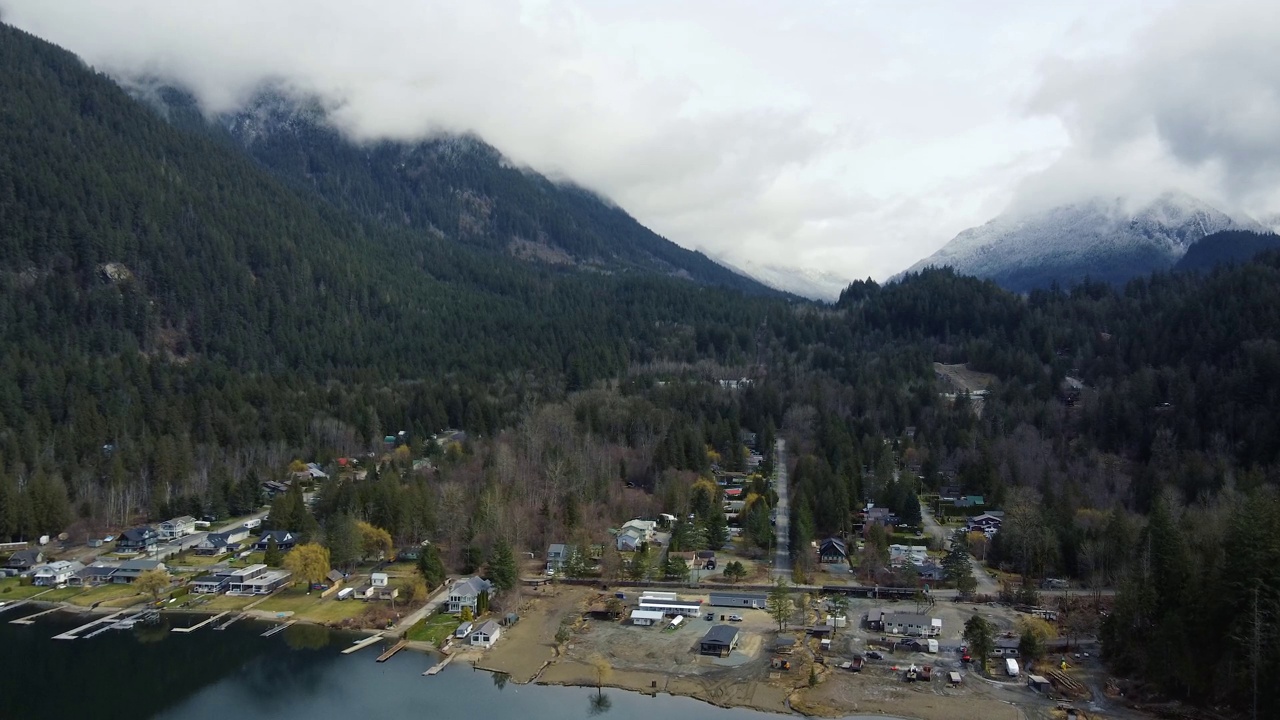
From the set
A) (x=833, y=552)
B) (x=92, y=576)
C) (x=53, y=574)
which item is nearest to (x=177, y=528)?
(x=92, y=576)

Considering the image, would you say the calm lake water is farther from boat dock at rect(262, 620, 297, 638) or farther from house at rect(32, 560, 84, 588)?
house at rect(32, 560, 84, 588)

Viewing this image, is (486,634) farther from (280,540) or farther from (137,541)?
(137,541)

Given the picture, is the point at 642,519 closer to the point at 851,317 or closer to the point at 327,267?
the point at 851,317

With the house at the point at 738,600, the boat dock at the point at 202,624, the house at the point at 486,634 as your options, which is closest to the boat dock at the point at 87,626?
the boat dock at the point at 202,624

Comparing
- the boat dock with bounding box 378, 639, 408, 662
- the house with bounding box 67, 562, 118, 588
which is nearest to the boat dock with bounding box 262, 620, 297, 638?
the boat dock with bounding box 378, 639, 408, 662

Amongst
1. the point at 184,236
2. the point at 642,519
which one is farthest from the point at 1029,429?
the point at 184,236

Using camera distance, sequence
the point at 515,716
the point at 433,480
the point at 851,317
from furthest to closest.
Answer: the point at 851,317 < the point at 433,480 < the point at 515,716

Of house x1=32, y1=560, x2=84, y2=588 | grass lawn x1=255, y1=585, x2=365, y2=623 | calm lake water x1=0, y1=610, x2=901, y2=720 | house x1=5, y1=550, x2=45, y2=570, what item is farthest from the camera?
house x1=5, y1=550, x2=45, y2=570

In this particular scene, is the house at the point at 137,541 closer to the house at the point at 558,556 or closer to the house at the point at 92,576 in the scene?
the house at the point at 92,576
